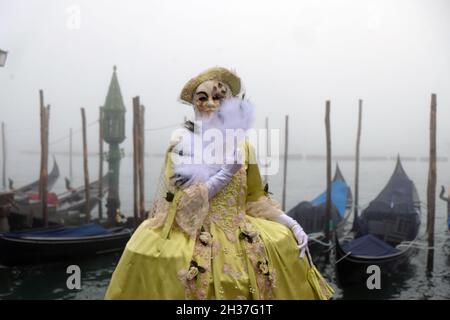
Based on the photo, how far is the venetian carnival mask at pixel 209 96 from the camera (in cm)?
123

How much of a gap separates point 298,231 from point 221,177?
0.31 metres

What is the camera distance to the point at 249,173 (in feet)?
4.16

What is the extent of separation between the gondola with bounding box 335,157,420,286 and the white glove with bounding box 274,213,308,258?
363 centimetres

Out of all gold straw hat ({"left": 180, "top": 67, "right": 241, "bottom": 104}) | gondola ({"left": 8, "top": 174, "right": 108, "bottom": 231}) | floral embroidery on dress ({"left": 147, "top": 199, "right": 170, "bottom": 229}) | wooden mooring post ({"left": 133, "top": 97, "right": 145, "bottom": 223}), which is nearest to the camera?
floral embroidery on dress ({"left": 147, "top": 199, "right": 170, "bottom": 229})

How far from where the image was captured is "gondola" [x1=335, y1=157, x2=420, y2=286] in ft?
15.6

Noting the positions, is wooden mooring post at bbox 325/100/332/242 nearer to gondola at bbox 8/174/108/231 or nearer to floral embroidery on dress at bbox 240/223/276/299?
gondola at bbox 8/174/108/231
